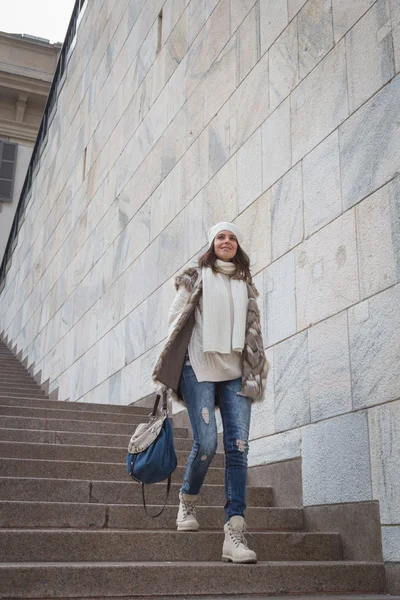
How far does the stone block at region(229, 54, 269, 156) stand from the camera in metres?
6.53

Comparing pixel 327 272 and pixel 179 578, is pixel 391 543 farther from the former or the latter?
pixel 327 272

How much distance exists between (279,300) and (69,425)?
2382mm

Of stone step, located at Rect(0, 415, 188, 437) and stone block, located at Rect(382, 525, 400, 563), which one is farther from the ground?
stone step, located at Rect(0, 415, 188, 437)

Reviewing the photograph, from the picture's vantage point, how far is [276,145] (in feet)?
20.1

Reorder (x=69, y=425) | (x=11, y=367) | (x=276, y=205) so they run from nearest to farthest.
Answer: (x=276, y=205) < (x=69, y=425) < (x=11, y=367)

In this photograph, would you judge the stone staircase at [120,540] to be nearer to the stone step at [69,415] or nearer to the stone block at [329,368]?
the stone block at [329,368]

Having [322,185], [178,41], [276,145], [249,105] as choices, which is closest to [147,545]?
[322,185]

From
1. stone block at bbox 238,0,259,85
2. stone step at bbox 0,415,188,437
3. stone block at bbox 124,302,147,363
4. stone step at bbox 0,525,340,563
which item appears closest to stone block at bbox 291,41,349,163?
stone block at bbox 238,0,259,85

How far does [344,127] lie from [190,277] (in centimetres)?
161

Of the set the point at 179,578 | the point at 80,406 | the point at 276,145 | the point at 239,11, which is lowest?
the point at 179,578

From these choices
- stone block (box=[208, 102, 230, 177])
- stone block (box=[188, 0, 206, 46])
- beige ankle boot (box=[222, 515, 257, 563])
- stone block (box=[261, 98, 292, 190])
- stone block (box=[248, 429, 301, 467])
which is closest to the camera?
beige ankle boot (box=[222, 515, 257, 563])

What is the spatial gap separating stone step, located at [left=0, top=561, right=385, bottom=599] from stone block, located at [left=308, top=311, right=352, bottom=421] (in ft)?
3.36

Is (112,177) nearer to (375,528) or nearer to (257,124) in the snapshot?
(257,124)

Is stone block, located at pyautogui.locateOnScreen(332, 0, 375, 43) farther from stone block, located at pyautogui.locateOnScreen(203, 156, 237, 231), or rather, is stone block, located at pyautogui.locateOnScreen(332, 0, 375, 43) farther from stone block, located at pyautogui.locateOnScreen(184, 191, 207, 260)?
stone block, located at pyautogui.locateOnScreen(184, 191, 207, 260)
